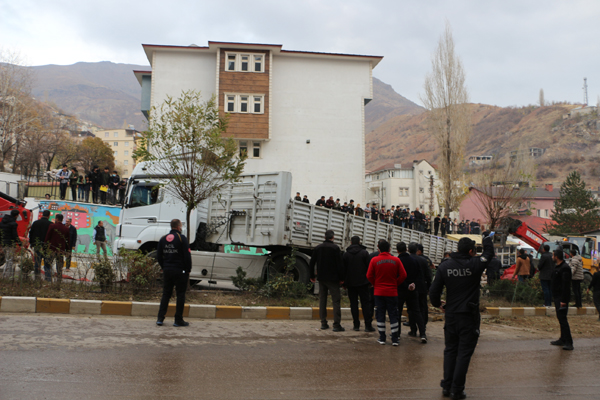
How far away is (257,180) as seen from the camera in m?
11.4

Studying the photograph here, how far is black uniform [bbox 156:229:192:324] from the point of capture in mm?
7988

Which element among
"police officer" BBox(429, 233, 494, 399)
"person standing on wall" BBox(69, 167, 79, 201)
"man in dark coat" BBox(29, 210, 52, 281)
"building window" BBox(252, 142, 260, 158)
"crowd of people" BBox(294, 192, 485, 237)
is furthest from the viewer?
"building window" BBox(252, 142, 260, 158)

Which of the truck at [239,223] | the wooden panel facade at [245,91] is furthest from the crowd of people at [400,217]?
the truck at [239,223]

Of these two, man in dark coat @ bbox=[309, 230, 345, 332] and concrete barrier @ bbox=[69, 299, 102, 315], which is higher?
man in dark coat @ bbox=[309, 230, 345, 332]

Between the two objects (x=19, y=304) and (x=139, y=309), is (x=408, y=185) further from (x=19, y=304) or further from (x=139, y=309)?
(x=19, y=304)

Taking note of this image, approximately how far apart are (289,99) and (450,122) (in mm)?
12183

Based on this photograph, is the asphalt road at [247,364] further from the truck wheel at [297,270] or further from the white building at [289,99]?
the white building at [289,99]

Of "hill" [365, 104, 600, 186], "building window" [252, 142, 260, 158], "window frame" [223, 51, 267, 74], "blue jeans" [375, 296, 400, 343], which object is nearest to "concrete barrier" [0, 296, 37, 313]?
"blue jeans" [375, 296, 400, 343]

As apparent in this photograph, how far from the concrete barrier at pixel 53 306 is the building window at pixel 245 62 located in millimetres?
23977

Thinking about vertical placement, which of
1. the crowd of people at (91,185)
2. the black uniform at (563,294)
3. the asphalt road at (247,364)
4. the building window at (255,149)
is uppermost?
the building window at (255,149)

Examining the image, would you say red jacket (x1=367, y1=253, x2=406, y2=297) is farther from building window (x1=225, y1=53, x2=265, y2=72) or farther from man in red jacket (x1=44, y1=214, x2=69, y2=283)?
building window (x1=225, y1=53, x2=265, y2=72)

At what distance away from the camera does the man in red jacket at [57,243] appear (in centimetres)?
966

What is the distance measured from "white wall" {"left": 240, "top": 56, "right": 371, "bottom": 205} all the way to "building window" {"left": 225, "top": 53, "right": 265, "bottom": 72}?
118 cm

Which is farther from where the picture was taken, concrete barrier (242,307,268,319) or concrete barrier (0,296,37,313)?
concrete barrier (242,307,268,319)
